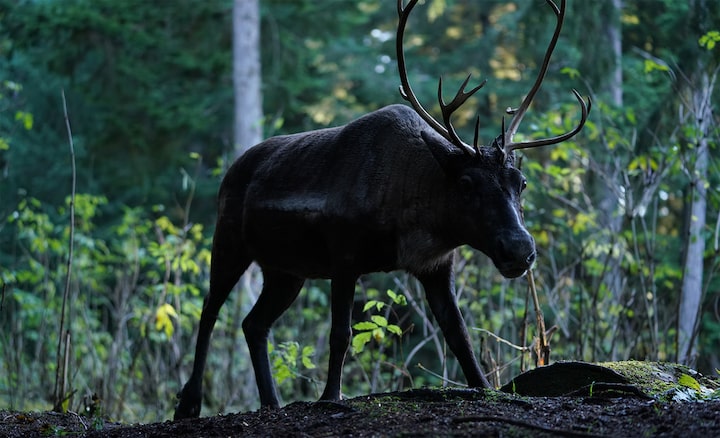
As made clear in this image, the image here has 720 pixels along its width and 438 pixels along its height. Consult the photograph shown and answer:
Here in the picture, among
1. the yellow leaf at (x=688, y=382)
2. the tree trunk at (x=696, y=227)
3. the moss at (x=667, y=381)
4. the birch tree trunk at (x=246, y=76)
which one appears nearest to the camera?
the moss at (x=667, y=381)

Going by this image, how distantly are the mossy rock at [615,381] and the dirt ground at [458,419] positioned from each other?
10 cm

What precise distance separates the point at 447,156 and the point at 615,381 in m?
1.51

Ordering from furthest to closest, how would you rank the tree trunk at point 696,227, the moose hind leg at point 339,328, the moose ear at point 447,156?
1. the tree trunk at point 696,227
2. the moose hind leg at point 339,328
3. the moose ear at point 447,156

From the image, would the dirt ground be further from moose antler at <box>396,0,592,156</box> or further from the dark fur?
moose antler at <box>396,0,592,156</box>

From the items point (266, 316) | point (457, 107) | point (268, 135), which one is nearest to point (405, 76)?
point (457, 107)

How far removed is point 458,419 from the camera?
12.8 ft

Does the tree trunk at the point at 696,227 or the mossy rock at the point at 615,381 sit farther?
the tree trunk at the point at 696,227

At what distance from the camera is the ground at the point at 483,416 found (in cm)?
372

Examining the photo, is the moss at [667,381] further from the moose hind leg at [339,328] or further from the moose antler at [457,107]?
the moose hind leg at [339,328]

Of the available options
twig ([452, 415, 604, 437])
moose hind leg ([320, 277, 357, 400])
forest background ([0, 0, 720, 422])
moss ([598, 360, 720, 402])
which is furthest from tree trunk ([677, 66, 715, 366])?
twig ([452, 415, 604, 437])

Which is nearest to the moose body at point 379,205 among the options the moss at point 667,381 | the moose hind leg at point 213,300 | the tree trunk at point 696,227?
the moose hind leg at point 213,300

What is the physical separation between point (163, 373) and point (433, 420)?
19.6ft

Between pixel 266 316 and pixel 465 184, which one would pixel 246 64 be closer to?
pixel 266 316

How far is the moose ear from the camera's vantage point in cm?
496
